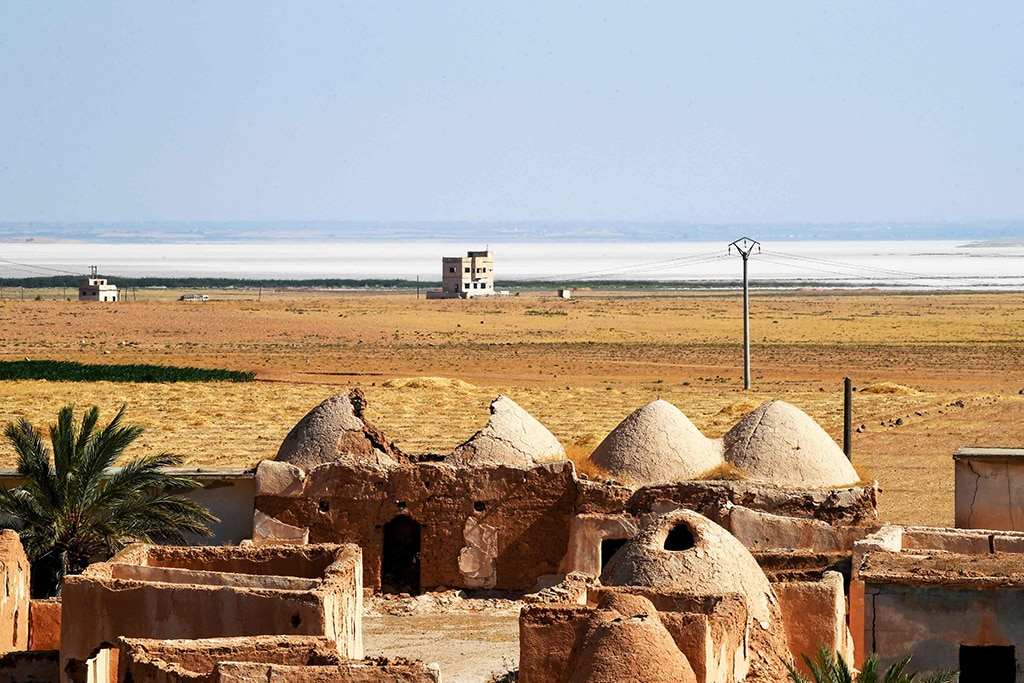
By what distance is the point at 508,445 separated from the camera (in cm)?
2181

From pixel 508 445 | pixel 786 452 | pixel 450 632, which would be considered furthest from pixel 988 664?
pixel 508 445

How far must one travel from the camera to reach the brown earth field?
3725 cm

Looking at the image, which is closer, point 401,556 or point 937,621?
point 937,621

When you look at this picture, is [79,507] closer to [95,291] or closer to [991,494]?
[991,494]

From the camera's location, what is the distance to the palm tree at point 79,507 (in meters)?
20.4

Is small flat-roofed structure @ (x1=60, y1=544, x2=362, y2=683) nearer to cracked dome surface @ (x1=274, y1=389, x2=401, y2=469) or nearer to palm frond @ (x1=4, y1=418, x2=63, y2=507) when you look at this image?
Result: palm frond @ (x1=4, y1=418, x2=63, y2=507)

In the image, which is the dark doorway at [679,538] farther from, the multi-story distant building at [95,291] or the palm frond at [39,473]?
the multi-story distant building at [95,291]

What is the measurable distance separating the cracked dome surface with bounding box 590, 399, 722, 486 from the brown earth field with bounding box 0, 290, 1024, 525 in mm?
1453

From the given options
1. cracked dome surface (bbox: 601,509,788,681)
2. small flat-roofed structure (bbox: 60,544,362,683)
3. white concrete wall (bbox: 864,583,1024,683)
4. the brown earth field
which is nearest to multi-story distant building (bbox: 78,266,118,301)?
the brown earth field

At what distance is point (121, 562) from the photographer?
16.6m

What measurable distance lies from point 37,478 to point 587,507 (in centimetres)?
653

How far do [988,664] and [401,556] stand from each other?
8.41 m

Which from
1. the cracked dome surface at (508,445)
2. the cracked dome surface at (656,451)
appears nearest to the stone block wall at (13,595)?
the cracked dome surface at (508,445)

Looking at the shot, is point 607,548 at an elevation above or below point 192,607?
below
